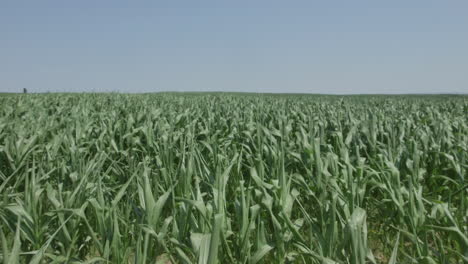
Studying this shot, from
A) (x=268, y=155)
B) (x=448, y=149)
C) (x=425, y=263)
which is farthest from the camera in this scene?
(x=448, y=149)

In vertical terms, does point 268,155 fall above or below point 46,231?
above

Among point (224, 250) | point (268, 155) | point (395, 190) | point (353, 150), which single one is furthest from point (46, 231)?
point (353, 150)

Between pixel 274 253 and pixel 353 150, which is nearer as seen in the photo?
pixel 274 253

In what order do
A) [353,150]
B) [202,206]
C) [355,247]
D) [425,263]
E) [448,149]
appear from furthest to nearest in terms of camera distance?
[353,150], [448,149], [202,206], [425,263], [355,247]

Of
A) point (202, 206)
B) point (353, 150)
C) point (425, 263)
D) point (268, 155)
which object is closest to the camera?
point (425, 263)

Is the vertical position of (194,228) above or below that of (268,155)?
below

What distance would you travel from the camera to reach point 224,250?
2.26 m

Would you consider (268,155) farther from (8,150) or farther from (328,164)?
(8,150)

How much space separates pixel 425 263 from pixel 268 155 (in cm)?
203

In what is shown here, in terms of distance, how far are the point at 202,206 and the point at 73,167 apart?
1729 mm

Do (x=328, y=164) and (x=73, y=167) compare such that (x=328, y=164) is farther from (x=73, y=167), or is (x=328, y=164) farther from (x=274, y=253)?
(x=73, y=167)

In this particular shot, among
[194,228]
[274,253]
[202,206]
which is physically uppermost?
[202,206]

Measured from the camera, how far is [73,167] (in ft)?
10.8

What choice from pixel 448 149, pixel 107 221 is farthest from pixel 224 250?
pixel 448 149
